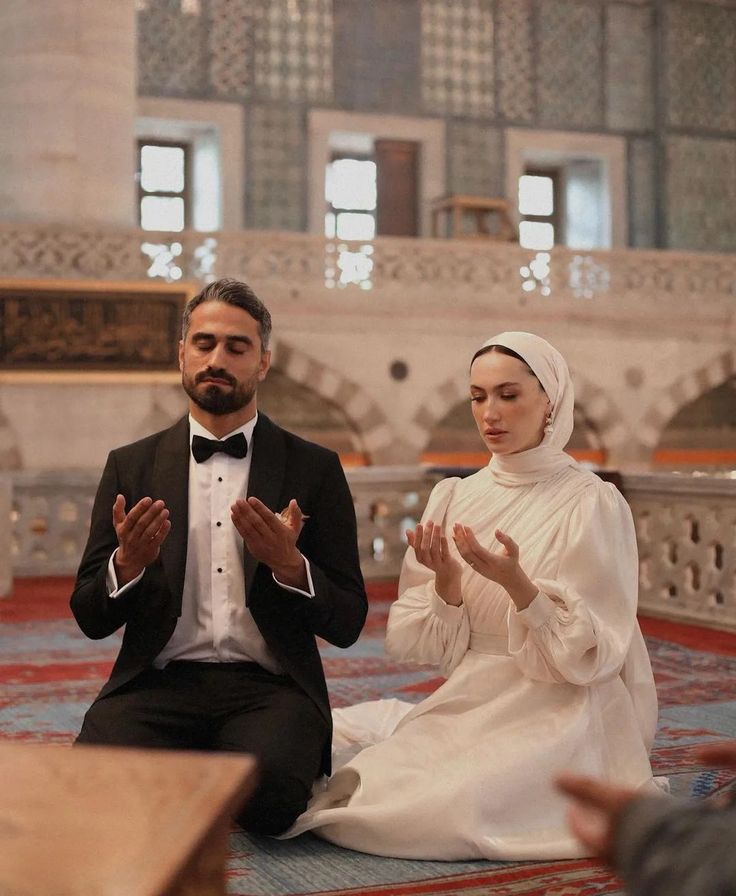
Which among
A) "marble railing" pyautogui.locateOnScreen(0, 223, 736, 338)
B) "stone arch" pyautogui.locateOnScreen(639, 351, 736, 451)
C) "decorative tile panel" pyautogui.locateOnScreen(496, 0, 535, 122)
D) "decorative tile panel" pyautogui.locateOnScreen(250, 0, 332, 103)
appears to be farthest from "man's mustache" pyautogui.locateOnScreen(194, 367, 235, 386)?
"decorative tile panel" pyautogui.locateOnScreen(496, 0, 535, 122)

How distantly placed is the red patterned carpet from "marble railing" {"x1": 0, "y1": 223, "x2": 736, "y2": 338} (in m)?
3.36

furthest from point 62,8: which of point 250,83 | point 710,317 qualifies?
point 710,317

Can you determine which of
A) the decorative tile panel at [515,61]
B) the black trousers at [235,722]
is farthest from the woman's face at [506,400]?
the decorative tile panel at [515,61]

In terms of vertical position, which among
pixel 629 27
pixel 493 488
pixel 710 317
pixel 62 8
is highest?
pixel 629 27

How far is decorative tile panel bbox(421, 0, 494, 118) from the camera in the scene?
15.0m

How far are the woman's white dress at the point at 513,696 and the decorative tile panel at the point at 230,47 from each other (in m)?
11.9

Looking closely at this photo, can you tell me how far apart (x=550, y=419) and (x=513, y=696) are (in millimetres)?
667

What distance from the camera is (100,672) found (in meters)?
5.33

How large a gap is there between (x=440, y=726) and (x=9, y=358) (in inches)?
322

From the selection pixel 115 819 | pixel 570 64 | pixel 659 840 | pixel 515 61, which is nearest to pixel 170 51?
pixel 515 61

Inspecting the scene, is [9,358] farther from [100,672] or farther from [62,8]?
[100,672]

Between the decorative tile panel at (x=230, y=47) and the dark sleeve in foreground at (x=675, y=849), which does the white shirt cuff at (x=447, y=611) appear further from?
the decorative tile panel at (x=230, y=47)

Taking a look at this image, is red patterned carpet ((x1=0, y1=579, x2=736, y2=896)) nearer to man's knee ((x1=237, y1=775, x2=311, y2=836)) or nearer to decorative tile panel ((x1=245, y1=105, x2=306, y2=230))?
man's knee ((x1=237, y1=775, x2=311, y2=836))

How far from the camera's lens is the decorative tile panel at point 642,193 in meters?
15.7
